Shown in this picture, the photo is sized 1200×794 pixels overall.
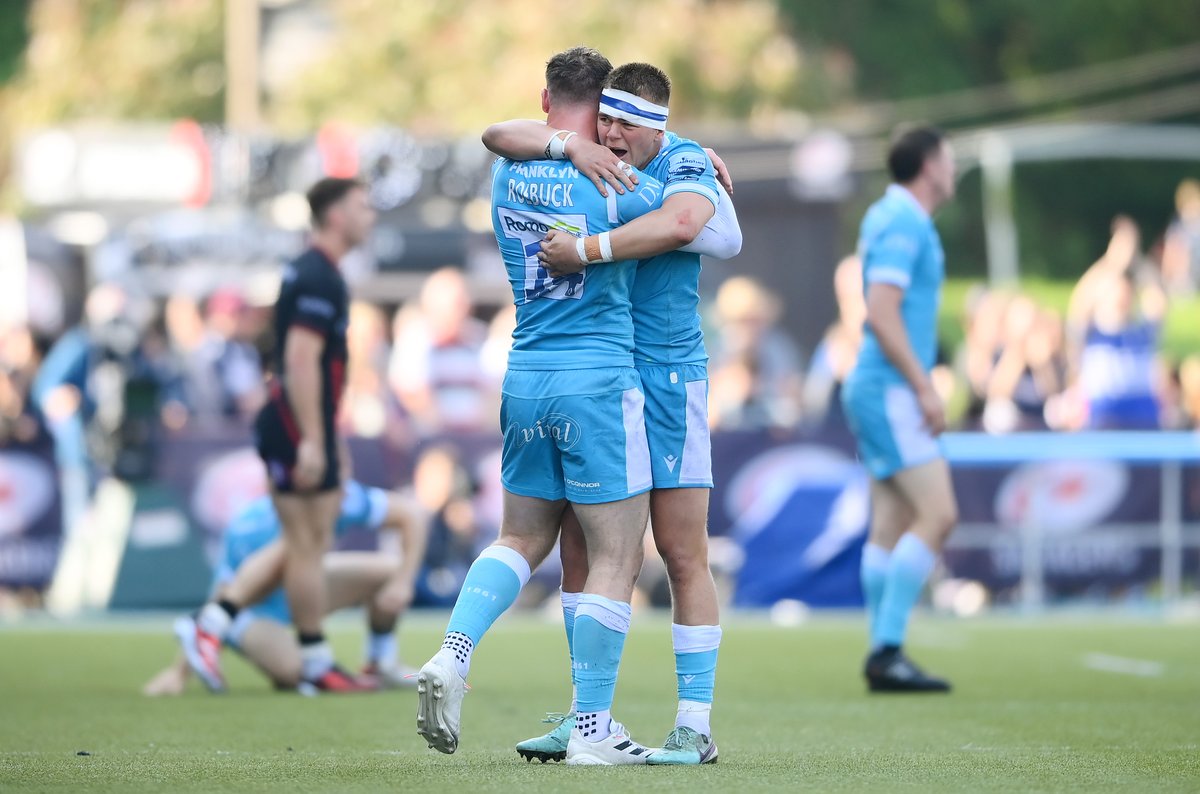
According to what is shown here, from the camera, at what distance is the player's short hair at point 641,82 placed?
615 centimetres

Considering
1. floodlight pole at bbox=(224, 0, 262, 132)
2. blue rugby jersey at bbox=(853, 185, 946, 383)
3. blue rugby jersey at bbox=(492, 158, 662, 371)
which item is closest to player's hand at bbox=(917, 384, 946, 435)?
blue rugby jersey at bbox=(853, 185, 946, 383)

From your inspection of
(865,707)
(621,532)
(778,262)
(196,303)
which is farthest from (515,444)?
(778,262)

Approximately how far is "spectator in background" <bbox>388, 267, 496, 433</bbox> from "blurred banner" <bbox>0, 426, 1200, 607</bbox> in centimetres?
50

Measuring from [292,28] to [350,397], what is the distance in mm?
28444

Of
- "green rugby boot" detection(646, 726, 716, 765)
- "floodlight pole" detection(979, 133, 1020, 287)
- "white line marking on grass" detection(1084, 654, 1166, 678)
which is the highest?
"floodlight pole" detection(979, 133, 1020, 287)

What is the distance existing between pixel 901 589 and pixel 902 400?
2.82 feet

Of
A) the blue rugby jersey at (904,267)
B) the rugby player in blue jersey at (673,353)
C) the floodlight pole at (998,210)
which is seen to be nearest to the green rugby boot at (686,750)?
the rugby player in blue jersey at (673,353)

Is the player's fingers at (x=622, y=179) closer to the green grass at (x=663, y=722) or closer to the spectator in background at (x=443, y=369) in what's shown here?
the green grass at (x=663, y=722)

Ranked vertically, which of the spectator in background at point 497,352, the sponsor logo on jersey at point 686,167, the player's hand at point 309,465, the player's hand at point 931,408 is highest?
the sponsor logo on jersey at point 686,167

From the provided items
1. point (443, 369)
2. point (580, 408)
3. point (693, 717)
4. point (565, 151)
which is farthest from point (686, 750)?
point (443, 369)

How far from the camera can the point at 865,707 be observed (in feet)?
27.4

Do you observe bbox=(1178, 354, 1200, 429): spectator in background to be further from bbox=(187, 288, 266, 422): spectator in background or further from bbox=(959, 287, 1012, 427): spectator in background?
bbox=(187, 288, 266, 422): spectator in background

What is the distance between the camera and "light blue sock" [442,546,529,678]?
5.98 metres

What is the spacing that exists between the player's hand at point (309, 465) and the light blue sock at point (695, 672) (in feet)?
9.54
